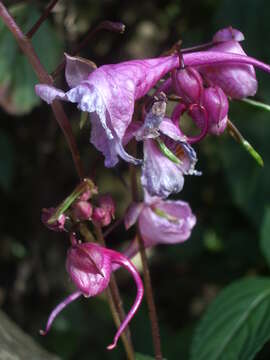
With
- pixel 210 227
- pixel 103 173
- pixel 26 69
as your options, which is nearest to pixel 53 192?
pixel 103 173

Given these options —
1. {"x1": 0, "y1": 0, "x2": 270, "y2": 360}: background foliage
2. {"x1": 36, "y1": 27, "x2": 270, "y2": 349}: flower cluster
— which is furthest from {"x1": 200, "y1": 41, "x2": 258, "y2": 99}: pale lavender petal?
{"x1": 0, "y1": 0, "x2": 270, "y2": 360}: background foliage

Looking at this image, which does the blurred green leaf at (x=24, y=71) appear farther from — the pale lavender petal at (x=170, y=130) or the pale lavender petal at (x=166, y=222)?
the pale lavender petal at (x=170, y=130)

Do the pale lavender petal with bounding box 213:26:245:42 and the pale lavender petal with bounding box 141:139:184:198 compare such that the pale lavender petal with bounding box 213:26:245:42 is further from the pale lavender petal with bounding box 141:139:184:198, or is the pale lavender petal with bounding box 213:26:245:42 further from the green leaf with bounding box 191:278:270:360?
the green leaf with bounding box 191:278:270:360

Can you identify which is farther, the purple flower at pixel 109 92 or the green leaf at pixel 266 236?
the green leaf at pixel 266 236

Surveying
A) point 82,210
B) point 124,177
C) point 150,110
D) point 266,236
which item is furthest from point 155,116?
point 124,177

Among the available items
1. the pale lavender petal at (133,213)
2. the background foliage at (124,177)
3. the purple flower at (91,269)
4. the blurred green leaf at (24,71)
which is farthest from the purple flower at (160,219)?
the background foliage at (124,177)

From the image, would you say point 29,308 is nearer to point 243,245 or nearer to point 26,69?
point 243,245

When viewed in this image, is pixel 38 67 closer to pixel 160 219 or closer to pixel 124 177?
pixel 160 219
